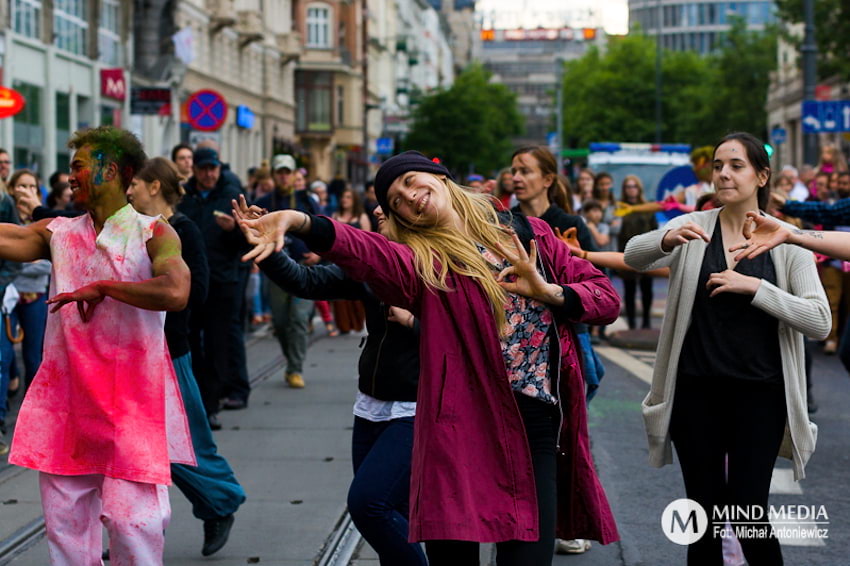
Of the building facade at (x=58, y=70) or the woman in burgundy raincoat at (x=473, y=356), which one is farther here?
the building facade at (x=58, y=70)

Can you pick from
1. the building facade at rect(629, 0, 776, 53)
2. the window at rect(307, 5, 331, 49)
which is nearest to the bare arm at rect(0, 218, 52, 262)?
the window at rect(307, 5, 331, 49)

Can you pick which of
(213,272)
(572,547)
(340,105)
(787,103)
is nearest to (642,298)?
(213,272)

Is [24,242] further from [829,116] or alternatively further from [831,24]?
[831,24]

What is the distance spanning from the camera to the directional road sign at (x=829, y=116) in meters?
21.3

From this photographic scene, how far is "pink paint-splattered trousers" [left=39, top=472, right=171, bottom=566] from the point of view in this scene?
183 inches

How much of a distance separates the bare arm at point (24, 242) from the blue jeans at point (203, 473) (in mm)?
1441

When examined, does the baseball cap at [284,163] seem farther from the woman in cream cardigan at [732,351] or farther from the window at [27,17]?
the window at [27,17]

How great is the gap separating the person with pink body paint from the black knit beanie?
0.81m

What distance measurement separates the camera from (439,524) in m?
4.04

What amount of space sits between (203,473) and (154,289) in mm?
1790

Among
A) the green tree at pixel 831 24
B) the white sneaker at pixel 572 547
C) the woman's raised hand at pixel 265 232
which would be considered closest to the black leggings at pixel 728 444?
the white sneaker at pixel 572 547

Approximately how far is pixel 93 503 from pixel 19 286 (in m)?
5.91

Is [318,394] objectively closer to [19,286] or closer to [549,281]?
[19,286]

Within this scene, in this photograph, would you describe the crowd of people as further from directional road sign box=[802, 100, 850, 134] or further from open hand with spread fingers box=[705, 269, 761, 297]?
directional road sign box=[802, 100, 850, 134]
